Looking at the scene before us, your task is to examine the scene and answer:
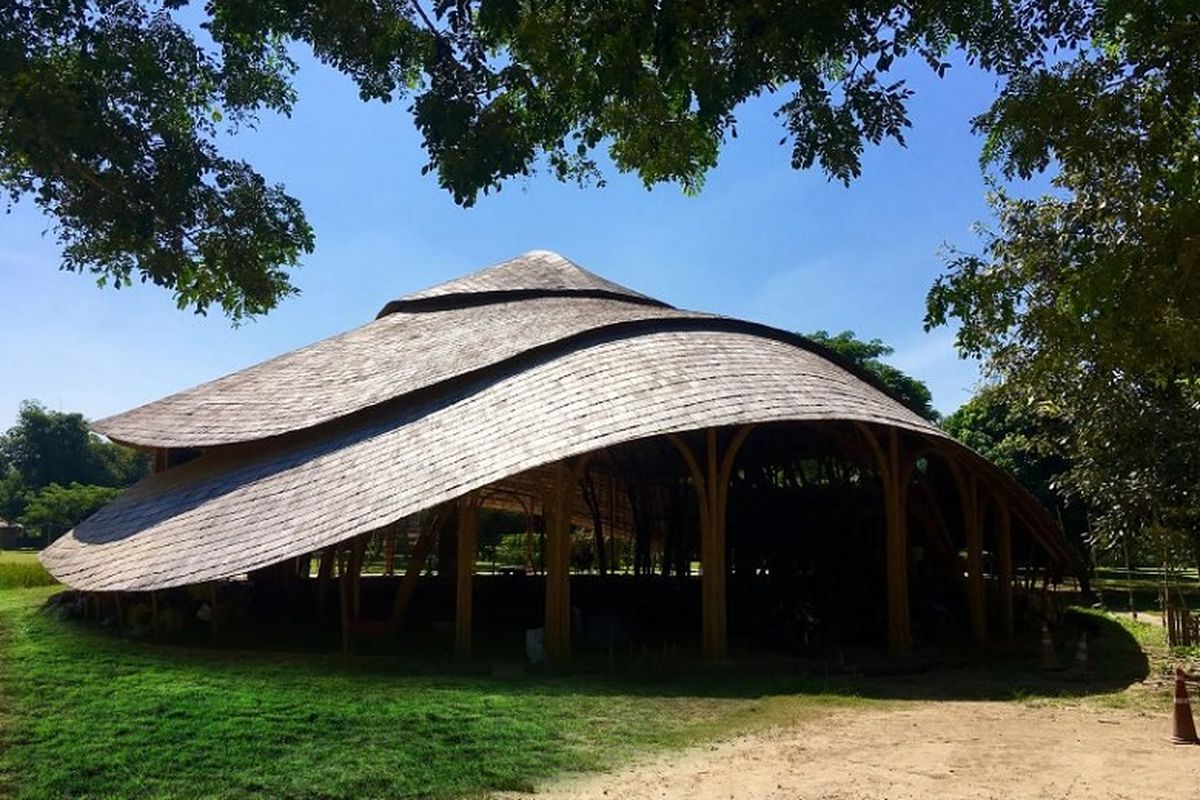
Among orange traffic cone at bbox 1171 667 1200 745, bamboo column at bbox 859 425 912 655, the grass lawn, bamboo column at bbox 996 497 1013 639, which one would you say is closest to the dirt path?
orange traffic cone at bbox 1171 667 1200 745

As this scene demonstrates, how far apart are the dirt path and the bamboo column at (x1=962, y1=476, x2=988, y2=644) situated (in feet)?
21.9

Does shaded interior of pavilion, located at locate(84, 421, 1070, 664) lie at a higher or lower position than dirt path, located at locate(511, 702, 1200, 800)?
higher

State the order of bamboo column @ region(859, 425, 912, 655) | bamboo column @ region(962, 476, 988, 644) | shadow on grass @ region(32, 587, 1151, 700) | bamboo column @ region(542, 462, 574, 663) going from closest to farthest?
shadow on grass @ region(32, 587, 1151, 700) → bamboo column @ region(542, 462, 574, 663) → bamboo column @ region(859, 425, 912, 655) → bamboo column @ region(962, 476, 988, 644)

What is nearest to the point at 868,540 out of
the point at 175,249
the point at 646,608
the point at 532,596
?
the point at 646,608

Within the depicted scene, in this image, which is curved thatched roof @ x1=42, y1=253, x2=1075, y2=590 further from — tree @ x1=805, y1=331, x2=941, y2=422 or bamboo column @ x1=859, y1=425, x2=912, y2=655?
tree @ x1=805, y1=331, x2=941, y2=422

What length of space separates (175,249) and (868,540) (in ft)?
49.4

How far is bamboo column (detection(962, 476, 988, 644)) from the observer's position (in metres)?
17.5

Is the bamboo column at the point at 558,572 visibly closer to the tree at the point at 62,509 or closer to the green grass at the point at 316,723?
the green grass at the point at 316,723

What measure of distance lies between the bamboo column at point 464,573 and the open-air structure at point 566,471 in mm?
35

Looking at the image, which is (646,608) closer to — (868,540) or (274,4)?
(868,540)

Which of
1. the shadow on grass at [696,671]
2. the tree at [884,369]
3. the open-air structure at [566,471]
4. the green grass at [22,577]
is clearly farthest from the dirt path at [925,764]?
the tree at [884,369]

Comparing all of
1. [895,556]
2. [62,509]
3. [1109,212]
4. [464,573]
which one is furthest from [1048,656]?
[62,509]

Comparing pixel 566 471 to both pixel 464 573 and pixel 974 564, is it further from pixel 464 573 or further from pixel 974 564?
pixel 974 564

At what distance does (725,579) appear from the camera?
57.5ft
